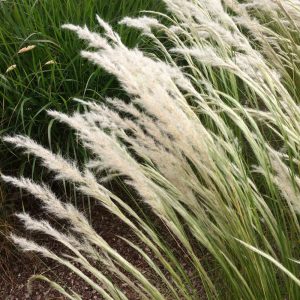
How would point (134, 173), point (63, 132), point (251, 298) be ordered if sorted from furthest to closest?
point (63, 132), point (251, 298), point (134, 173)

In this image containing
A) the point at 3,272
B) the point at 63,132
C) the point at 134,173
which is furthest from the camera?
the point at 63,132

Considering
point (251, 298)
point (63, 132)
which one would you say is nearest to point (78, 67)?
point (63, 132)

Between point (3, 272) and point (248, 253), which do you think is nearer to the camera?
point (248, 253)

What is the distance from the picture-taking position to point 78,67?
237cm

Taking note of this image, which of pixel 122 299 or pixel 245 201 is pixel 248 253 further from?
pixel 122 299

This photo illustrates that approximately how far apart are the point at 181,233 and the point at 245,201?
17 centimetres

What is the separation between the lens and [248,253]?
129cm

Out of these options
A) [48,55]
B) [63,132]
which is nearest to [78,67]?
[48,55]

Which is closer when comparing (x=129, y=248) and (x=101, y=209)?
(x=129, y=248)

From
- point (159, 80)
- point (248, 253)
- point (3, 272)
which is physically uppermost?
point (159, 80)

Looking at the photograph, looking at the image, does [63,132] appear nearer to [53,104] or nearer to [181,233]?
[53,104]

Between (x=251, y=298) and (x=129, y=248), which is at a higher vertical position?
(x=251, y=298)

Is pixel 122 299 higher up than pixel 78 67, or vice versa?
pixel 78 67

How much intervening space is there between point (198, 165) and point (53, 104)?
1.07 meters
